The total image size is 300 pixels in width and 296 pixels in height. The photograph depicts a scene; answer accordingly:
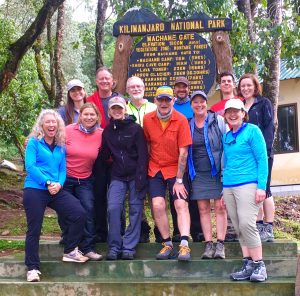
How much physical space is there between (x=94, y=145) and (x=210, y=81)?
2.34m

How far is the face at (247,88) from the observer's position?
21.2 ft

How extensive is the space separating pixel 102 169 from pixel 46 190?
2.65 feet

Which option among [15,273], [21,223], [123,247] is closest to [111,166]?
[123,247]

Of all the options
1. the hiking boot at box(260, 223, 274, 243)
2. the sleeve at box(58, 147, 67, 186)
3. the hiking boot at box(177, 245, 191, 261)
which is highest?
the sleeve at box(58, 147, 67, 186)

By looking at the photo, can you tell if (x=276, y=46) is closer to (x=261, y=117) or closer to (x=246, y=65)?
(x=246, y=65)

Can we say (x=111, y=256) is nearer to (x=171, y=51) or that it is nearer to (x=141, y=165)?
(x=141, y=165)

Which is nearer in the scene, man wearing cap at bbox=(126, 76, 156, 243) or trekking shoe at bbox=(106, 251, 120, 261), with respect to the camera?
trekking shoe at bbox=(106, 251, 120, 261)

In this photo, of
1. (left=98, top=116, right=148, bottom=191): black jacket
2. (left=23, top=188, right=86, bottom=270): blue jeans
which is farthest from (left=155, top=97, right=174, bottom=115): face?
(left=23, top=188, right=86, bottom=270): blue jeans

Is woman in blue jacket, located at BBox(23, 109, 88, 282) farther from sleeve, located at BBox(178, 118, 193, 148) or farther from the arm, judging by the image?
sleeve, located at BBox(178, 118, 193, 148)

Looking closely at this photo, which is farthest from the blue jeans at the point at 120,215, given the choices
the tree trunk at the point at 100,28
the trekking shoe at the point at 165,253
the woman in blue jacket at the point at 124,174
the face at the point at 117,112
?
the tree trunk at the point at 100,28

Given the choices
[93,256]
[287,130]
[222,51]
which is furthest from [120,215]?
[287,130]

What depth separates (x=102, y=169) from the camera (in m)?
6.57

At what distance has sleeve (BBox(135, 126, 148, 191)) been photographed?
6.24 meters

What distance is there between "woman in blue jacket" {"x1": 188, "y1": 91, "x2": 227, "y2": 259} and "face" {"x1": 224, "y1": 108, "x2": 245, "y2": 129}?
51cm
